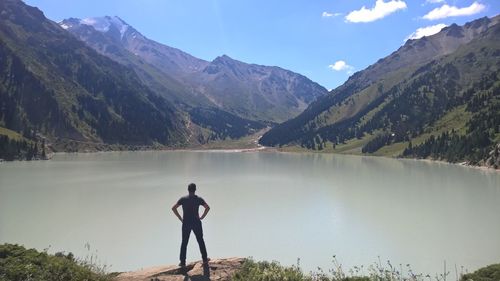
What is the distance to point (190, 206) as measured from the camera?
1905 cm

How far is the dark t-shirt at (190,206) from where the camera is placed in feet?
62.4

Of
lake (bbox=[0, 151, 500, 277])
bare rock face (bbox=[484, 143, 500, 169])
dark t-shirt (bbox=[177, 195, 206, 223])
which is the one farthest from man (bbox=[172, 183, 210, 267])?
bare rock face (bbox=[484, 143, 500, 169])

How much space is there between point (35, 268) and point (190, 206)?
6063mm

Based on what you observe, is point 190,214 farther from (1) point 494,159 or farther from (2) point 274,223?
(1) point 494,159

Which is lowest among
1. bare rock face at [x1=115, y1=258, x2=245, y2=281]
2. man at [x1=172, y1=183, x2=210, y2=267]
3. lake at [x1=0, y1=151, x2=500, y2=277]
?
lake at [x1=0, y1=151, x2=500, y2=277]

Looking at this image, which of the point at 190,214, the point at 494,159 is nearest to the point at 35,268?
the point at 190,214

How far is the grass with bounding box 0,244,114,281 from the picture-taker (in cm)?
1500

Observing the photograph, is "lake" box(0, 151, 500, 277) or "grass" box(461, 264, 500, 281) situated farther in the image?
"lake" box(0, 151, 500, 277)

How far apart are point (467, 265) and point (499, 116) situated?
524 ft

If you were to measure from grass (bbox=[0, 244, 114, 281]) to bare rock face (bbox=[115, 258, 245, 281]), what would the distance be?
1.31m

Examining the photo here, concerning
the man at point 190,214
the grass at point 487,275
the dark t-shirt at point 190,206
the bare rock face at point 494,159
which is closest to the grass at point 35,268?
the man at point 190,214

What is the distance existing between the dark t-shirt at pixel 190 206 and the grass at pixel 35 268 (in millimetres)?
3771

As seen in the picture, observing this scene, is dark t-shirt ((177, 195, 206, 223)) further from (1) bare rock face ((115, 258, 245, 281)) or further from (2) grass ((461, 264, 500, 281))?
(2) grass ((461, 264, 500, 281))

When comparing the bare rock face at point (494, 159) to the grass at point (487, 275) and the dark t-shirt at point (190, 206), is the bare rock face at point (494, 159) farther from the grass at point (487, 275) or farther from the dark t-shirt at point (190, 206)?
the dark t-shirt at point (190, 206)
